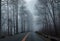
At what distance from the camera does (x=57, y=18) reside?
6638 cm

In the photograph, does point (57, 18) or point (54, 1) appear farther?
point (57, 18)

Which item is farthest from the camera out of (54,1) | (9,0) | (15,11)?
(15,11)

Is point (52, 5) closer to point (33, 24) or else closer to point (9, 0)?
point (9, 0)

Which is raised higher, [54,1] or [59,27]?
[54,1]

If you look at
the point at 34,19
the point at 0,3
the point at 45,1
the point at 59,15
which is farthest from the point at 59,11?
the point at 34,19

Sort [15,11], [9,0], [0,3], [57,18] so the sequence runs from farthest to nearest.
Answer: [57,18], [15,11], [9,0], [0,3]

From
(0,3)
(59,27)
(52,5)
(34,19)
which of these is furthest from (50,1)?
(34,19)

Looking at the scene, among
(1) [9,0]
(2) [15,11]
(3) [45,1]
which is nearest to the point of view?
(1) [9,0]

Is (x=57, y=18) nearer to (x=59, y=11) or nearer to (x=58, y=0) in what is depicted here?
(x=59, y=11)

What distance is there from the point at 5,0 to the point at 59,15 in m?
30.9

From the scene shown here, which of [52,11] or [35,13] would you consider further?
[35,13]

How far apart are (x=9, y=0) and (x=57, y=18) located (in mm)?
35184

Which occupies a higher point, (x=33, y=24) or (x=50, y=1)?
(x=50, y=1)

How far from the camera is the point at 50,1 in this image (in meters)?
46.4
